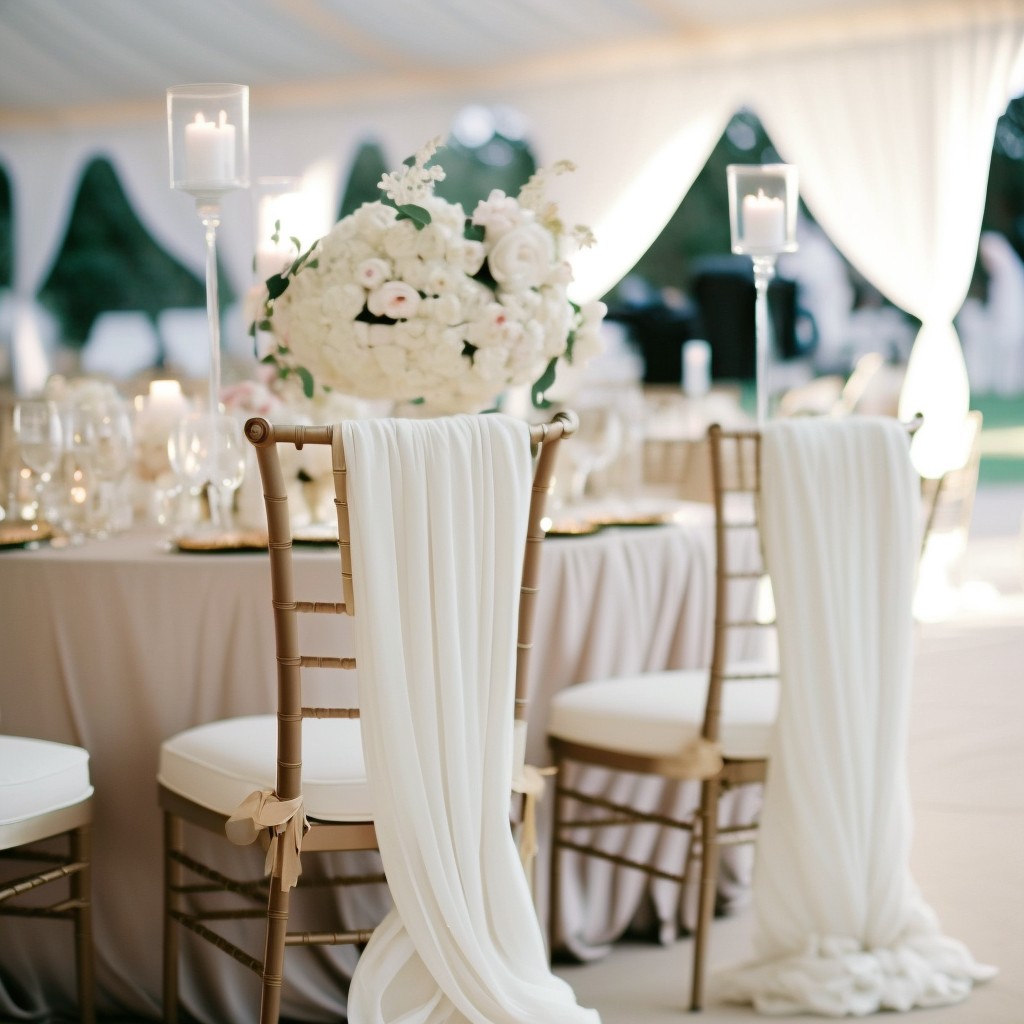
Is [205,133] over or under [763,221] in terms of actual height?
over

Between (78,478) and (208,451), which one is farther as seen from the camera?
(78,478)

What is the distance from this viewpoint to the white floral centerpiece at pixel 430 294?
2.47m

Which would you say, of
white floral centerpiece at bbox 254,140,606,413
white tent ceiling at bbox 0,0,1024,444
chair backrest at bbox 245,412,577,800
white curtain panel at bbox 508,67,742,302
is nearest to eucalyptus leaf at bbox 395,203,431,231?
white floral centerpiece at bbox 254,140,606,413

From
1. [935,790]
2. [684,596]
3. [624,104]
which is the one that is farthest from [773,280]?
[684,596]

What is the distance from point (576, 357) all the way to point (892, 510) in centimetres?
66

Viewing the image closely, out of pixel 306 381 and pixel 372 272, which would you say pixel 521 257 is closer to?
pixel 372 272

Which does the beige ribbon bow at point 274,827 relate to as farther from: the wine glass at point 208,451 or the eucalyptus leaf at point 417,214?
the eucalyptus leaf at point 417,214

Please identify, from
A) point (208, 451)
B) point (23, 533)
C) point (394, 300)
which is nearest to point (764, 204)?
point (394, 300)

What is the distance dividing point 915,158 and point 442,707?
605cm

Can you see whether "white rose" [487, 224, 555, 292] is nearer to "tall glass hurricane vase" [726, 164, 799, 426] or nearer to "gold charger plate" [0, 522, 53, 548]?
"tall glass hurricane vase" [726, 164, 799, 426]

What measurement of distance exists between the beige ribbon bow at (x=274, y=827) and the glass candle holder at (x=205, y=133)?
3.74 ft

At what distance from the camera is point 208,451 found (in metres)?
2.57

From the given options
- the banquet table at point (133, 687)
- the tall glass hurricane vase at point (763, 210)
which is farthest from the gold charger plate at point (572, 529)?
the tall glass hurricane vase at point (763, 210)

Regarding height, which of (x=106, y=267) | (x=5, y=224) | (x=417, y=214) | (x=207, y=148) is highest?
(x=5, y=224)
